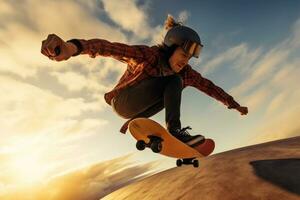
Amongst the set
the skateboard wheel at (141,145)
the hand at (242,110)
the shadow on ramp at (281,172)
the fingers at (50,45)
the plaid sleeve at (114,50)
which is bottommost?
the shadow on ramp at (281,172)

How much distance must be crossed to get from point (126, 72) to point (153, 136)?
1270mm

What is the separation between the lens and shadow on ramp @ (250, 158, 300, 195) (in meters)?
5.22

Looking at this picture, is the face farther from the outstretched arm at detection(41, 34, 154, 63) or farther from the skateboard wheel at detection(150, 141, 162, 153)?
the skateboard wheel at detection(150, 141, 162, 153)

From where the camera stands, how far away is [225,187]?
5773 millimetres

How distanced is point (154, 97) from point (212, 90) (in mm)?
1978

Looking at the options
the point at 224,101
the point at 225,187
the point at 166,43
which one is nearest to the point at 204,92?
the point at 224,101

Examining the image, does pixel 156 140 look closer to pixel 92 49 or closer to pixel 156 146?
pixel 156 146

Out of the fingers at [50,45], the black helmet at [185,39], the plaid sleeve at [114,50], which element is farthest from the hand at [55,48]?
the black helmet at [185,39]

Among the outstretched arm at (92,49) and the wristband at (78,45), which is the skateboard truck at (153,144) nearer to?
the outstretched arm at (92,49)

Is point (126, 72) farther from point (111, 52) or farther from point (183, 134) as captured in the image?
point (183, 134)

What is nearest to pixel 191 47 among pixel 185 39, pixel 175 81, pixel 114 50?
pixel 185 39

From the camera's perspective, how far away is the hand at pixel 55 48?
3518 mm

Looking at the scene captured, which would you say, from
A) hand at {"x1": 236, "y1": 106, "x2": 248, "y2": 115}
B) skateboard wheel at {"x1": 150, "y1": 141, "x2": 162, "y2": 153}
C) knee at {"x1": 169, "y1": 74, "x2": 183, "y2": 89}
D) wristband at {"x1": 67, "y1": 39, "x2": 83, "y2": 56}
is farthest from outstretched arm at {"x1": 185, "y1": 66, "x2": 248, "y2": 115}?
wristband at {"x1": 67, "y1": 39, "x2": 83, "y2": 56}

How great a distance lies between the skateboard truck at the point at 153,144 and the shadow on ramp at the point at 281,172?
80.6 inches
